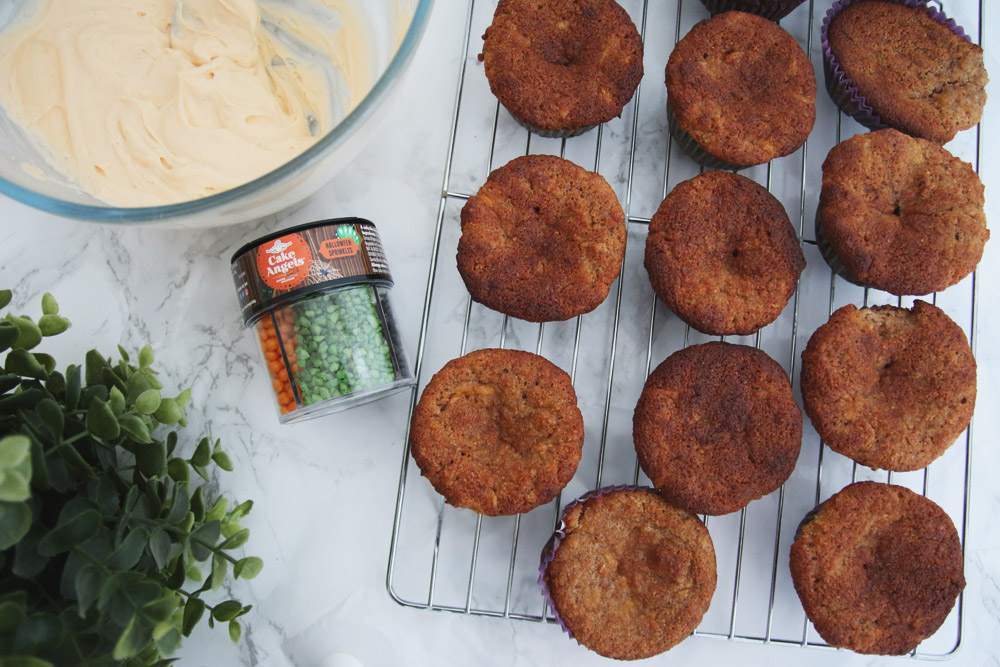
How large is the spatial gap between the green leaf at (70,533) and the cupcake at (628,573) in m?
0.96

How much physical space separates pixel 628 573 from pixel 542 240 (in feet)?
2.68

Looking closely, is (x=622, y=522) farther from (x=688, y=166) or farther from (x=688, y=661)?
(x=688, y=166)

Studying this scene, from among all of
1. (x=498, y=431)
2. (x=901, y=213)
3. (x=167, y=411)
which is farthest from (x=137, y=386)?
(x=901, y=213)

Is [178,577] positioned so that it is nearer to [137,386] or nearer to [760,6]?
[137,386]

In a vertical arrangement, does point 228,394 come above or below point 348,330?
below

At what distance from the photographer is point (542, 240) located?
179 centimetres

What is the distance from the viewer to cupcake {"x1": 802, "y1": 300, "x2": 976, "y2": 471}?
1.75 meters

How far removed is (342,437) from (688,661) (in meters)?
1.03

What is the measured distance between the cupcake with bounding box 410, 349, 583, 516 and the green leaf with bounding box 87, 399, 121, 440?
0.66 metres

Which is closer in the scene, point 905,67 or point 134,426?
point 134,426

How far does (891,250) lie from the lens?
1.80 metres

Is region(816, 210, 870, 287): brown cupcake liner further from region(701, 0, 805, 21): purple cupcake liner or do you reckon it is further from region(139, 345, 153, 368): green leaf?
region(139, 345, 153, 368): green leaf

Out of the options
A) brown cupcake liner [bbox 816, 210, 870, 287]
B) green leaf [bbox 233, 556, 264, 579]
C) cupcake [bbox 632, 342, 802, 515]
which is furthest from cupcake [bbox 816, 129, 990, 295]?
green leaf [bbox 233, 556, 264, 579]

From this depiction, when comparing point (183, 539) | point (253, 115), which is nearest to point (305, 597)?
point (183, 539)
